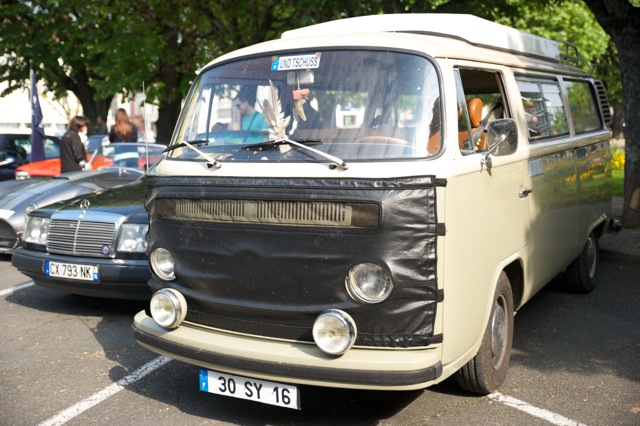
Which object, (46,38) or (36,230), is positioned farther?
(46,38)

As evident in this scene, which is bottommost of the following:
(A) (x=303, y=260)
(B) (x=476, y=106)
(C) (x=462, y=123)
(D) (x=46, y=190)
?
(D) (x=46, y=190)

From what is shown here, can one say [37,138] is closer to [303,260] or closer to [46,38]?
[46,38]

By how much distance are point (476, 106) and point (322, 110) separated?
137 centimetres

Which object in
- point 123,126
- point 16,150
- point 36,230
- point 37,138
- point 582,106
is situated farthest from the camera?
point 16,150

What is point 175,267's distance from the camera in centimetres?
477

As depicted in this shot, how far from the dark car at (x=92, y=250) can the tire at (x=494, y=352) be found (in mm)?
3087

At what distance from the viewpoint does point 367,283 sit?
13.8 feet

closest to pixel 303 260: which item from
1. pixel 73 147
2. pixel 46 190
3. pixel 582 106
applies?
pixel 582 106

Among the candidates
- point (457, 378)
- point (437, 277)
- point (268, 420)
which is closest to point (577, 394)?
point (457, 378)

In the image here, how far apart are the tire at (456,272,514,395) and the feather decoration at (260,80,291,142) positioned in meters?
1.66

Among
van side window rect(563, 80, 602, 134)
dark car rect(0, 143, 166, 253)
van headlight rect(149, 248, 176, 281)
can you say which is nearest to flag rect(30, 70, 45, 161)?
dark car rect(0, 143, 166, 253)

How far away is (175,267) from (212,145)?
0.84 m

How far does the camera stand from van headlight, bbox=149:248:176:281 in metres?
4.82

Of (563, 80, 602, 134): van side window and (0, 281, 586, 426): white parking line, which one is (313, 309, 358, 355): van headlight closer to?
(0, 281, 586, 426): white parking line
